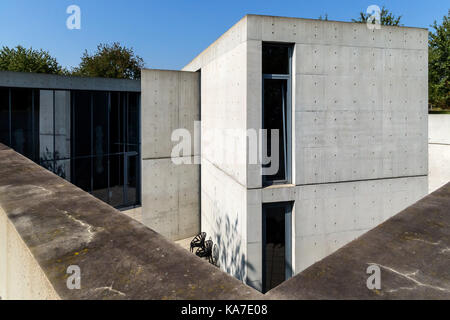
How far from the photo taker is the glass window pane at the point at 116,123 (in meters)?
14.8

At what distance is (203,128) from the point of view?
11.4 meters

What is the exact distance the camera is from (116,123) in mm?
15023

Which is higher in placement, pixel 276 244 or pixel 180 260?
pixel 180 260

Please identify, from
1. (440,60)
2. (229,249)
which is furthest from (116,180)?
(440,60)

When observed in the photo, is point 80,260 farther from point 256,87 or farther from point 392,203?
point 392,203

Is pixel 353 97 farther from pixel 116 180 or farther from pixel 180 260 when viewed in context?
pixel 116 180

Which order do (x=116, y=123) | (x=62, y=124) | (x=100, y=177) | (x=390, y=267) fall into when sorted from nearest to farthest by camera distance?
(x=390, y=267), (x=62, y=124), (x=100, y=177), (x=116, y=123)

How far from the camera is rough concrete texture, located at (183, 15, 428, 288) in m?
7.12

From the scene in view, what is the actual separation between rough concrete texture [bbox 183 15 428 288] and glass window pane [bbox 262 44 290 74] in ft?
0.94

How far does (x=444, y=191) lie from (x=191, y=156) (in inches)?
374

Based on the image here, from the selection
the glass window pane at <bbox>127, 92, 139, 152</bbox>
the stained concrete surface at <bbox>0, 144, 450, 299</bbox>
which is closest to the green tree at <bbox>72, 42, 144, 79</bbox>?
the glass window pane at <bbox>127, 92, 139, 152</bbox>

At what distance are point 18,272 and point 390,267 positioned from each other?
242cm

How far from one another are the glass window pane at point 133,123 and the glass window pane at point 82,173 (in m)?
2.17

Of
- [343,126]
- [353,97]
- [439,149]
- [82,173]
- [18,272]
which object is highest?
[353,97]
